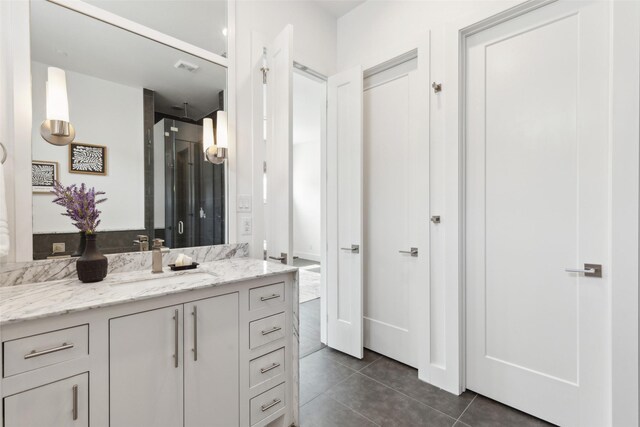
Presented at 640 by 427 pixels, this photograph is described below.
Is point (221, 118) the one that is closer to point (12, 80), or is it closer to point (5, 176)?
point (12, 80)

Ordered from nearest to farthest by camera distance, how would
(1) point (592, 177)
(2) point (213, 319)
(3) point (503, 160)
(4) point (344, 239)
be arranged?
(2) point (213, 319)
(1) point (592, 177)
(3) point (503, 160)
(4) point (344, 239)

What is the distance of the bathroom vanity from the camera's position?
3.21 ft

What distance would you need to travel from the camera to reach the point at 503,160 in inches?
72.9

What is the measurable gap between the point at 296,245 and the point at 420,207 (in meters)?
6.15

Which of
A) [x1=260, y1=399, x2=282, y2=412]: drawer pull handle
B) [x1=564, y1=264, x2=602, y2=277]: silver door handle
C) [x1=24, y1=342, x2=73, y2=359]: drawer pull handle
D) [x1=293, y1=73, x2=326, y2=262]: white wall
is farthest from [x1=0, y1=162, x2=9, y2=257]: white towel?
[x1=293, y1=73, x2=326, y2=262]: white wall

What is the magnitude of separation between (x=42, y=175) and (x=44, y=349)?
873 mm

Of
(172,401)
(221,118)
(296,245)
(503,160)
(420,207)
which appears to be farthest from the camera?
(296,245)

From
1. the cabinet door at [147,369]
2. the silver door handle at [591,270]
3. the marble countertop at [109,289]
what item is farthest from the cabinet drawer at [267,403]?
the silver door handle at [591,270]

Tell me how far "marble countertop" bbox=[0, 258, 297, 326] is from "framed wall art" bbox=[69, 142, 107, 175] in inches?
22.3

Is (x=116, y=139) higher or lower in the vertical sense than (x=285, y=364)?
higher

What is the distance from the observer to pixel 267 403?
1565 mm

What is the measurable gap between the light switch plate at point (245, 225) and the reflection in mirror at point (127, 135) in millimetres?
133

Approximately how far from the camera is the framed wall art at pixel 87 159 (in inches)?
57.7

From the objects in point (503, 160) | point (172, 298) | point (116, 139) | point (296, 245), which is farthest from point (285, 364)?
point (296, 245)
